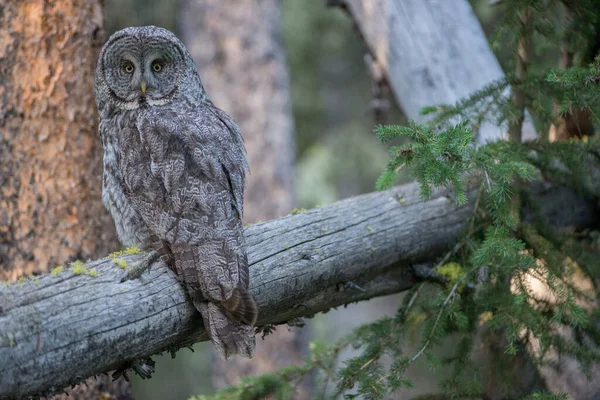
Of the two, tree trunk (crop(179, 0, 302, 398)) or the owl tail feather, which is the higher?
tree trunk (crop(179, 0, 302, 398))

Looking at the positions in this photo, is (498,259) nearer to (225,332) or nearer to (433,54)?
(225,332)

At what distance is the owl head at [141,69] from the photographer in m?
3.89

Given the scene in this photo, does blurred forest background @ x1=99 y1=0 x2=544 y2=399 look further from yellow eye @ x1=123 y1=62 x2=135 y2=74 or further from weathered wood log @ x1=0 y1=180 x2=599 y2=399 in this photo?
weathered wood log @ x1=0 y1=180 x2=599 y2=399

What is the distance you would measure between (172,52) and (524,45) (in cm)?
219

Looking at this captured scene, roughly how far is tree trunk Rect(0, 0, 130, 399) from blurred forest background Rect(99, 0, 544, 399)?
238 inches

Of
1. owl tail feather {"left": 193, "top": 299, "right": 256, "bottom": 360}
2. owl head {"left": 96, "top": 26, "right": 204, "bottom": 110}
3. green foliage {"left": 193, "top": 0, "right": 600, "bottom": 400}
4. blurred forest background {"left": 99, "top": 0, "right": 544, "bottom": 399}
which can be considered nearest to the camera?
owl tail feather {"left": 193, "top": 299, "right": 256, "bottom": 360}

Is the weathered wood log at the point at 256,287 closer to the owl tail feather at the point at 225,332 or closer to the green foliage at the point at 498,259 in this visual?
the owl tail feather at the point at 225,332

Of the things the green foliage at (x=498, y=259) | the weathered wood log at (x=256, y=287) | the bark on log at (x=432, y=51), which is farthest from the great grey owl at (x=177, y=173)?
the bark on log at (x=432, y=51)

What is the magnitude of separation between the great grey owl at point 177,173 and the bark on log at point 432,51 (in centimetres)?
195

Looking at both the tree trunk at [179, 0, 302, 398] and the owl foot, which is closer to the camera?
the owl foot

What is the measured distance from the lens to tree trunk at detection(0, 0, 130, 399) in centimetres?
410

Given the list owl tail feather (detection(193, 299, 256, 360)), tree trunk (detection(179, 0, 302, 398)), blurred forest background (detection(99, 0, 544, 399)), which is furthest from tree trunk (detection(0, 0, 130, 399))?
blurred forest background (detection(99, 0, 544, 399))

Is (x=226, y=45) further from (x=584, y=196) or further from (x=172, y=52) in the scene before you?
(x=584, y=196)

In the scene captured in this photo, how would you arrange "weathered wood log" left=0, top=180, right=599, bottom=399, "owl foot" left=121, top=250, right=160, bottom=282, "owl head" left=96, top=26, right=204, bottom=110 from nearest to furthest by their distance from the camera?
"weathered wood log" left=0, top=180, right=599, bottom=399 < "owl foot" left=121, top=250, right=160, bottom=282 < "owl head" left=96, top=26, right=204, bottom=110
